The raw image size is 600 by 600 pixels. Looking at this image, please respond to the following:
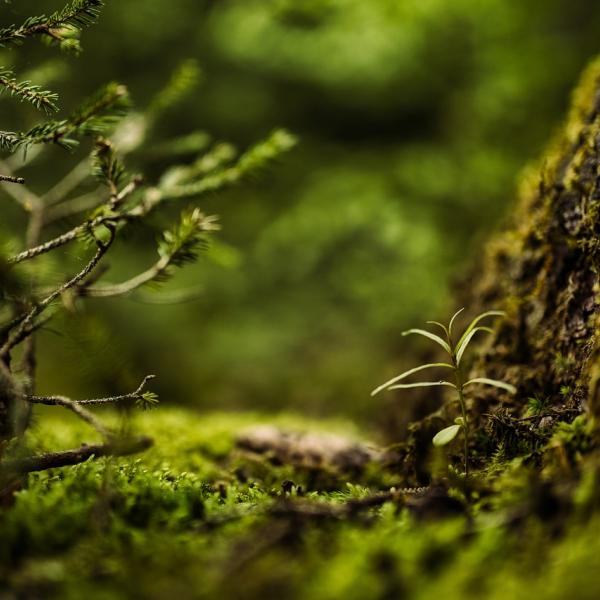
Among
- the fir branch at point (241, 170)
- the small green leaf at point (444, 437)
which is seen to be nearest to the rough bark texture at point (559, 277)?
the small green leaf at point (444, 437)

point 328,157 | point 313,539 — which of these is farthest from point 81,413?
point 328,157

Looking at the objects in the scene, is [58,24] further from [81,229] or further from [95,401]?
[95,401]

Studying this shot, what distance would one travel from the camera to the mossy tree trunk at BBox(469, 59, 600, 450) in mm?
1610

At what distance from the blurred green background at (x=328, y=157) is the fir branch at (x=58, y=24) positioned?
8.89ft

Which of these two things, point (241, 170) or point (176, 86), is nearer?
point (241, 170)

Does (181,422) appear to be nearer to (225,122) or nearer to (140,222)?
(140,222)

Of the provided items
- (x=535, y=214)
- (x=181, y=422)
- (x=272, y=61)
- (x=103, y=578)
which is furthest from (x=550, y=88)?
(x=103, y=578)

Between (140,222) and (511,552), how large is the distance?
134 cm

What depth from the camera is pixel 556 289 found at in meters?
1.87

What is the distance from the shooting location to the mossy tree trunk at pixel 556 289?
5.28 ft

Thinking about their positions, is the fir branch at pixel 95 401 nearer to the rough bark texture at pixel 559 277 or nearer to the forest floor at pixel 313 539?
the forest floor at pixel 313 539

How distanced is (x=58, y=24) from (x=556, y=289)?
176 cm

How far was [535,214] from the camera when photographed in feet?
7.06

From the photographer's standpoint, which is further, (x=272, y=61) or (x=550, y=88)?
(x=272, y=61)
